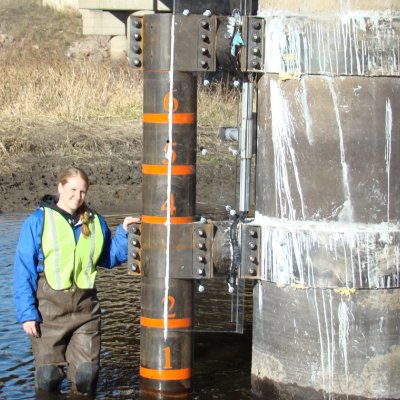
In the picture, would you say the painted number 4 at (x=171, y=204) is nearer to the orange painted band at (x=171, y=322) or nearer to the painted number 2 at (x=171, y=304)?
the painted number 2 at (x=171, y=304)

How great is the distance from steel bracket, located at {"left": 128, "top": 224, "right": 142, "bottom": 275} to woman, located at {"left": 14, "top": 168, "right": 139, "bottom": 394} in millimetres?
69

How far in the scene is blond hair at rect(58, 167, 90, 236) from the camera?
716 centimetres

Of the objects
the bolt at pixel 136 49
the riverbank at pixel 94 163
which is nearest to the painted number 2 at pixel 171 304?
the bolt at pixel 136 49

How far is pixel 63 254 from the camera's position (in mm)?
7184

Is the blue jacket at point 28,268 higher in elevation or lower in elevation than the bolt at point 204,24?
lower

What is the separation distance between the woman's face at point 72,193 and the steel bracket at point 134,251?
1.27ft

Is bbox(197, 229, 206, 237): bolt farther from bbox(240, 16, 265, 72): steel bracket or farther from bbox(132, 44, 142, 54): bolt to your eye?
bbox(132, 44, 142, 54): bolt

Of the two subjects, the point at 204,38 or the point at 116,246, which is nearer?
the point at 204,38

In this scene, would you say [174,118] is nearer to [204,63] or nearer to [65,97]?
[204,63]

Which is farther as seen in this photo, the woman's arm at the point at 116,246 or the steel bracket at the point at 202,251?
the woman's arm at the point at 116,246

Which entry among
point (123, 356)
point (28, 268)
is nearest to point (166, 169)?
point (28, 268)

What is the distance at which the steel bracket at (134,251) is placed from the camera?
7.29m

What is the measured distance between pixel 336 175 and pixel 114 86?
13.6m

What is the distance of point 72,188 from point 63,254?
428 mm
